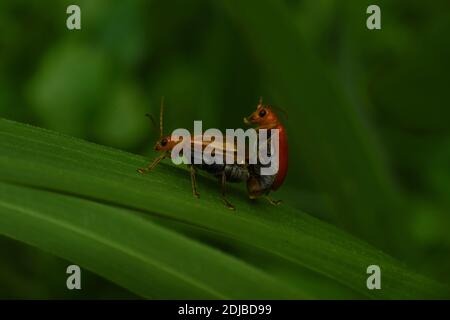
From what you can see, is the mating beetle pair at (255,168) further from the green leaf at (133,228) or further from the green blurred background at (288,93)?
the green blurred background at (288,93)

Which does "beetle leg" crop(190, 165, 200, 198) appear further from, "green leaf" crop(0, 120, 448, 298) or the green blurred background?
the green blurred background

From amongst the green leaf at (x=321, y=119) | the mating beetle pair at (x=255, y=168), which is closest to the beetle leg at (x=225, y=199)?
the mating beetle pair at (x=255, y=168)

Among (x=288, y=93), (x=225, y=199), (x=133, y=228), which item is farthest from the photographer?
(x=288, y=93)

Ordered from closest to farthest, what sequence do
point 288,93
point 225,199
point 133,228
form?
point 133,228
point 225,199
point 288,93

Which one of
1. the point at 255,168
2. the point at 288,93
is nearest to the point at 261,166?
the point at 255,168

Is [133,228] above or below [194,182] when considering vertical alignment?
below

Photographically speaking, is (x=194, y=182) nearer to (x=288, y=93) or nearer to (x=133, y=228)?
(x=133, y=228)

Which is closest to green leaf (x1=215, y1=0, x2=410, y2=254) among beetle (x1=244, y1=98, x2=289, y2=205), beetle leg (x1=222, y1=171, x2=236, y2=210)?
beetle (x1=244, y1=98, x2=289, y2=205)
